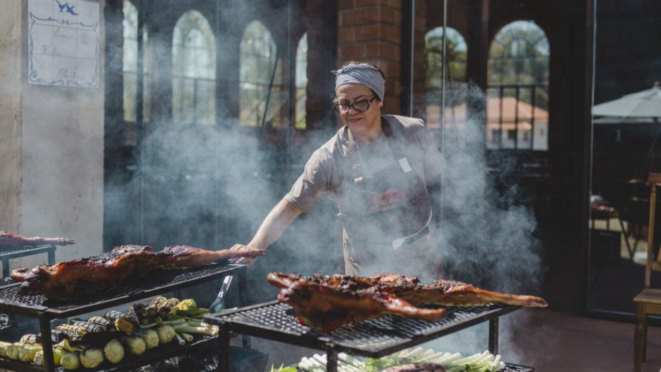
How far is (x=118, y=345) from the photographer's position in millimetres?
3467

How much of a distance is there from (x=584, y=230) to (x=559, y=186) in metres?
7.63

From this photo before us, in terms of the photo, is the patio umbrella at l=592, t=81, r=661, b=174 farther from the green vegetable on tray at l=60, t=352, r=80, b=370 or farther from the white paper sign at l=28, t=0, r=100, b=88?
the green vegetable on tray at l=60, t=352, r=80, b=370

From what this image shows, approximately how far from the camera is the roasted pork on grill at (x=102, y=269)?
3105mm

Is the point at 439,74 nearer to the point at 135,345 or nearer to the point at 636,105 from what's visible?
the point at 636,105

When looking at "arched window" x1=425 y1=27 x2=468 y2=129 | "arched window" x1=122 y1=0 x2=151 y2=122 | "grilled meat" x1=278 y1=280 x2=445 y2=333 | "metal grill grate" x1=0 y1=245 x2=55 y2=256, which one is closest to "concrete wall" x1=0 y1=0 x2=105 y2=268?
"arched window" x1=122 y1=0 x2=151 y2=122

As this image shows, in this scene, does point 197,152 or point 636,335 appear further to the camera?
point 197,152

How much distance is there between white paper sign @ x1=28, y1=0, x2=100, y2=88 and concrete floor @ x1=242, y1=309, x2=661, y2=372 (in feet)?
9.94

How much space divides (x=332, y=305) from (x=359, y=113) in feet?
6.02

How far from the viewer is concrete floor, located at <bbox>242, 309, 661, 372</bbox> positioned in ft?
18.5

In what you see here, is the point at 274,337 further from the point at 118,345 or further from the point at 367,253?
the point at 367,253

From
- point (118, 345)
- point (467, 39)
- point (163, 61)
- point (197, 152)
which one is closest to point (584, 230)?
point (467, 39)

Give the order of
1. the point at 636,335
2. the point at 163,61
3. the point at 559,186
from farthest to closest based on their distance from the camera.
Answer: the point at 559,186 → the point at 163,61 → the point at 636,335

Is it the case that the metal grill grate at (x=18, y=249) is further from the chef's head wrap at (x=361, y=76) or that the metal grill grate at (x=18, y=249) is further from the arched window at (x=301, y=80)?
the arched window at (x=301, y=80)

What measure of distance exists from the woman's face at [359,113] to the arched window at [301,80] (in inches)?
115
